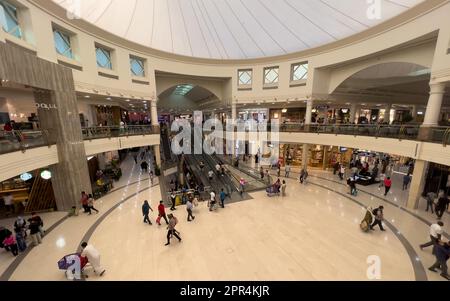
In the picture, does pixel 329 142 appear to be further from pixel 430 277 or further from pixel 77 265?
pixel 77 265

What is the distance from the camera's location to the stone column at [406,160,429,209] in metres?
9.14

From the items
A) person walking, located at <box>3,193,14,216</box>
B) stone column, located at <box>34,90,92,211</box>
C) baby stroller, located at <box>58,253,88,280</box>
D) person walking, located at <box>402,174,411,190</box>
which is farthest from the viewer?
person walking, located at <box>402,174,411,190</box>

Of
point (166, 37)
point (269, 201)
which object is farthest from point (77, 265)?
point (166, 37)

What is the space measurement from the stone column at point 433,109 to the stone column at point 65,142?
56.4ft

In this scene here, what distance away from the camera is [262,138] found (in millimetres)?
17328

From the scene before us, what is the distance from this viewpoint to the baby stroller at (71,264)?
5.25 metres

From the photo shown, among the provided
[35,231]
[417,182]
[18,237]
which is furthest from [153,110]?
[417,182]

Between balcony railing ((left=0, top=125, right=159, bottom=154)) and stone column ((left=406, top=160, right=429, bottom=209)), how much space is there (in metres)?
17.3

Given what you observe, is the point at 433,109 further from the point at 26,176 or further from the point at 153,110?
the point at 26,176

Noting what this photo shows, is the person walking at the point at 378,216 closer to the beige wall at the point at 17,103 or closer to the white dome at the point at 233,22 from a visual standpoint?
the white dome at the point at 233,22

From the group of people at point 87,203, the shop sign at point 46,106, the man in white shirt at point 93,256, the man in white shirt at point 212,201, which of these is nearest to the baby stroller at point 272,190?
the man in white shirt at point 212,201

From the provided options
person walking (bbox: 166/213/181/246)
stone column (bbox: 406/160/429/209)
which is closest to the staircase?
person walking (bbox: 166/213/181/246)

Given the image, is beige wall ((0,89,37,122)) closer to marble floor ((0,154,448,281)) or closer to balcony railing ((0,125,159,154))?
balcony railing ((0,125,159,154))

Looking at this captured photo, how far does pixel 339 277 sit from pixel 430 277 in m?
2.57
